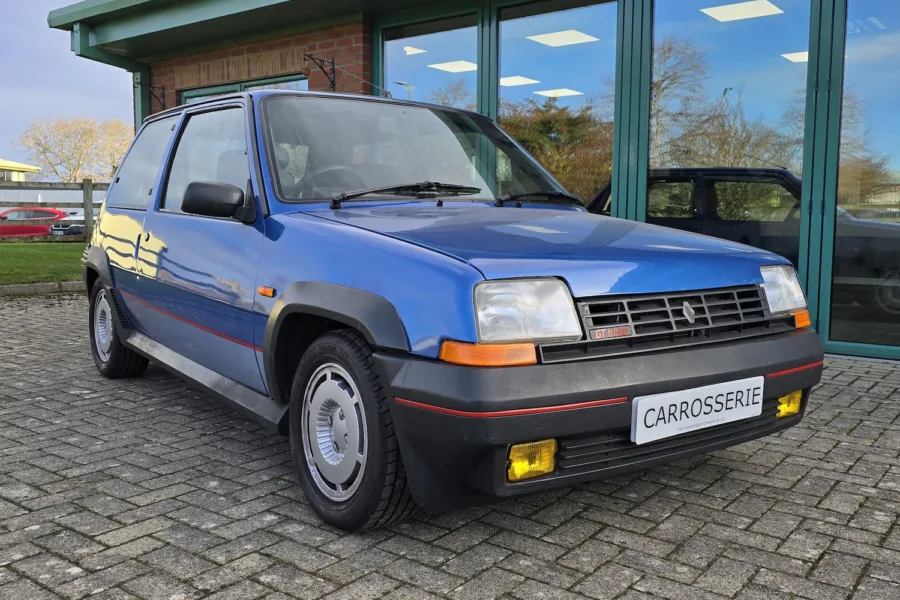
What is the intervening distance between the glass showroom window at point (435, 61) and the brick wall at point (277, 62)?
314 mm

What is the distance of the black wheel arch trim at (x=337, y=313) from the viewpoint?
246 centimetres

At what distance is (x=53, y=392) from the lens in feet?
16.2

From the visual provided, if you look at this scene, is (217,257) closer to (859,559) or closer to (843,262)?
(859,559)

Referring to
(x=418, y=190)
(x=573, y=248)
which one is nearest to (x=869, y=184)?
(x=418, y=190)

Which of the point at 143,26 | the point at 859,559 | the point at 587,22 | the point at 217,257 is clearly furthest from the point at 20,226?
the point at 859,559

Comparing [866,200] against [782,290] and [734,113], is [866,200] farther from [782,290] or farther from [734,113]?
[782,290]

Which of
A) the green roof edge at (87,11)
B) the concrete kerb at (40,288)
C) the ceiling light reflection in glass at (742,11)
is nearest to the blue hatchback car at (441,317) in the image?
the ceiling light reflection in glass at (742,11)

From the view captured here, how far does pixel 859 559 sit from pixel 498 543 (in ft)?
3.87

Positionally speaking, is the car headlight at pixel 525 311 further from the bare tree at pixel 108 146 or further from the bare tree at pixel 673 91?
the bare tree at pixel 108 146

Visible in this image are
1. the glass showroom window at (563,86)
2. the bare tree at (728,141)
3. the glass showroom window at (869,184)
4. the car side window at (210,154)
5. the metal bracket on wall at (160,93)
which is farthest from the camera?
the metal bracket on wall at (160,93)

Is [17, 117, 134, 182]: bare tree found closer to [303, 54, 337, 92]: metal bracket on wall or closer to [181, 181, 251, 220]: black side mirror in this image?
[303, 54, 337, 92]: metal bracket on wall

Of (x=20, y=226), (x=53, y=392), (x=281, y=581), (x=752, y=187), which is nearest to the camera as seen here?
(x=281, y=581)

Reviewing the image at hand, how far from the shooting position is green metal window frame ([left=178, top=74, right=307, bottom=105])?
396 inches

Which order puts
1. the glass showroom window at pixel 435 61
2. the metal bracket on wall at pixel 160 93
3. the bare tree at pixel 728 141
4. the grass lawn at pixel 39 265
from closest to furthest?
the bare tree at pixel 728 141 → the glass showroom window at pixel 435 61 → the grass lawn at pixel 39 265 → the metal bracket on wall at pixel 160 93
